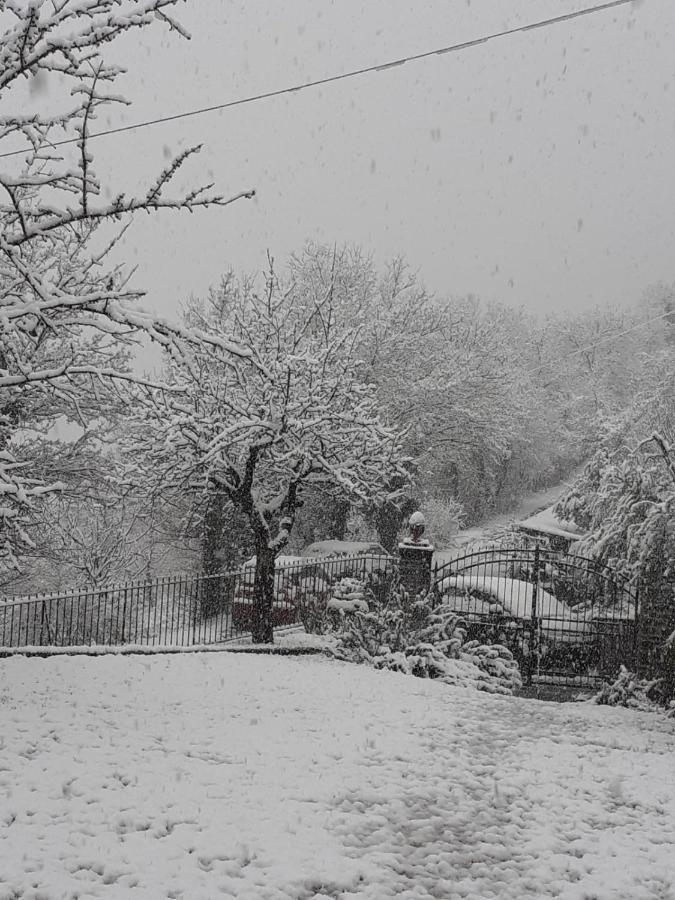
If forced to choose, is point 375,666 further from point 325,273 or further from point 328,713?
point 325,273

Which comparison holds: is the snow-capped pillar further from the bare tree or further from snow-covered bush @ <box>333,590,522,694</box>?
the bare tree

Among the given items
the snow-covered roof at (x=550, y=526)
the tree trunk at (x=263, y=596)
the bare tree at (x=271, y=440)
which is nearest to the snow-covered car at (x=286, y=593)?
the tree trunk at (x=263, y=596)

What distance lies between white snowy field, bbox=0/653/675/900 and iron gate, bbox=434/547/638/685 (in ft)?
11.7

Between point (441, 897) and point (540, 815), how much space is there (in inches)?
64.4

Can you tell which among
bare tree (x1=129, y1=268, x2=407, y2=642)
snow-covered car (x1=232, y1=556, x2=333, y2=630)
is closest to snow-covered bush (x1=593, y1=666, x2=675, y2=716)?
bare tree (x1=129, y1=268, x2=407, y2=642)

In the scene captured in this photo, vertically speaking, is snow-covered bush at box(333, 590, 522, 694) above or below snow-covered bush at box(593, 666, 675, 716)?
above

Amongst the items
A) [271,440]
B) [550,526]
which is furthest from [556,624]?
[550,526]

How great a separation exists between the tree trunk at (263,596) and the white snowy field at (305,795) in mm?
4409

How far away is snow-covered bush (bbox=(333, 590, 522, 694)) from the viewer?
1164 cm

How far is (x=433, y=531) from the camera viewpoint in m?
30.2

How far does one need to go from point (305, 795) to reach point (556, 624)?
8.98 m

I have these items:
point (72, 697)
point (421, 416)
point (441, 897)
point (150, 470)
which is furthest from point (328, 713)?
point (421, 416)

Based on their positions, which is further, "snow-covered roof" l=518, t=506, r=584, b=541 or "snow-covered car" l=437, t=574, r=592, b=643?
"snow-covered roof" l=518, t=506, r=584, b=541

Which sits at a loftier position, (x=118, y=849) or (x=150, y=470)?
(x=150, y=470)
